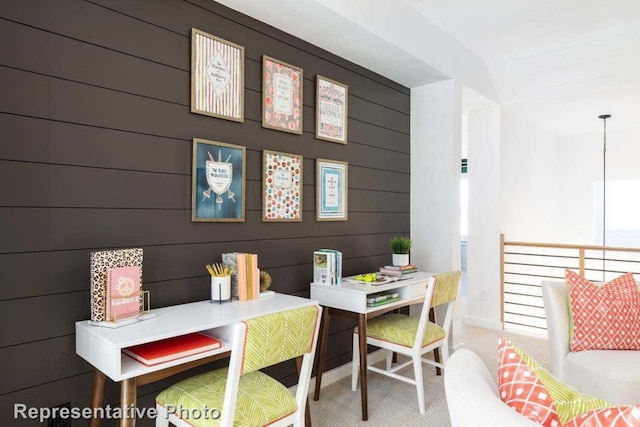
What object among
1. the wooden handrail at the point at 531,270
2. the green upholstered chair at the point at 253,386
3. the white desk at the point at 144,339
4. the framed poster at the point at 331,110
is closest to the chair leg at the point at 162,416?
the green upholstered chair at the point at 253,386

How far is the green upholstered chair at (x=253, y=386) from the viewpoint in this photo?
1422 mm

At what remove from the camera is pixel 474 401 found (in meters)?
0.92

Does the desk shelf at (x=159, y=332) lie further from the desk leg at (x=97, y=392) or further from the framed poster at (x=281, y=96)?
the framed poster at (x=281, y=96)

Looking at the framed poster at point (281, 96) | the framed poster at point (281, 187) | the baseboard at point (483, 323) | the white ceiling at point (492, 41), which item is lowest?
the baseboard at point (483, 323)

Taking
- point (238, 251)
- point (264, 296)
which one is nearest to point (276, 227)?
point (238, 251)

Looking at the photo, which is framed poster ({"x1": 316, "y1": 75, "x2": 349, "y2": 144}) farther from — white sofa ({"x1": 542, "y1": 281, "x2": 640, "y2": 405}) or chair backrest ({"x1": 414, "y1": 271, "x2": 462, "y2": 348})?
white sofa ({"x1": 542, "y1": 281, "x2": 640, "y2": 405})

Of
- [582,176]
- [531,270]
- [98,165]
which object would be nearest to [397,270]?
[98,165]

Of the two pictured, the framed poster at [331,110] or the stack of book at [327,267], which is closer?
the stack of book at [327,267]

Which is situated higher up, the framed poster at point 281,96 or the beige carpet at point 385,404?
the framed poster at point 281,96

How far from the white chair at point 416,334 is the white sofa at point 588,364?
1.90ft

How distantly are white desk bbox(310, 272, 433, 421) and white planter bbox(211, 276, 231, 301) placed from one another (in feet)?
2.47

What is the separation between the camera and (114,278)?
5.57ft

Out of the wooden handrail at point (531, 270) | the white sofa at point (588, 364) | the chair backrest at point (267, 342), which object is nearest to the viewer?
the chair backrest at point (267, 342)

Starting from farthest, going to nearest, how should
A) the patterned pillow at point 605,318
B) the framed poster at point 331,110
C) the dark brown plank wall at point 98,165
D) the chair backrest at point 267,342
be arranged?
the framed poster at point 331,110
the patterned pillow at point 605,318
the dark brown plank wall at point 98,165
the chair backrest at point 267,342
